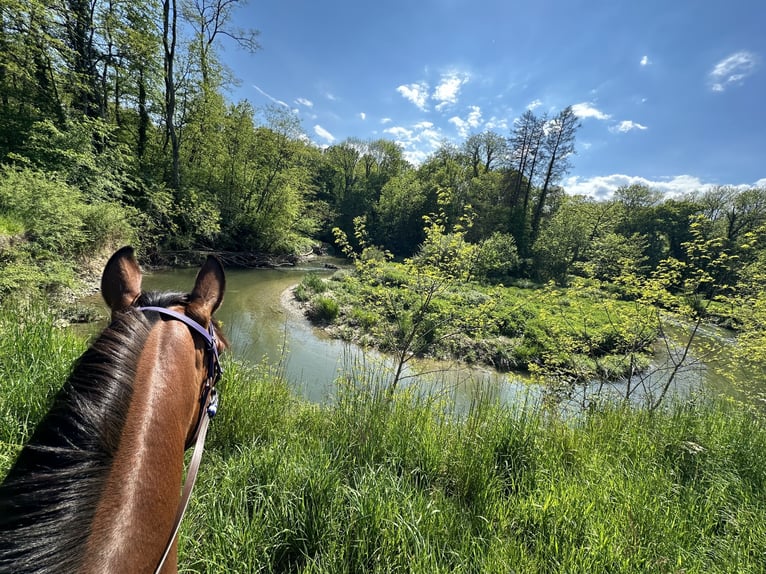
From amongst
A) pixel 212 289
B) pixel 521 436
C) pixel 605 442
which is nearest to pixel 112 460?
pixel 212 289

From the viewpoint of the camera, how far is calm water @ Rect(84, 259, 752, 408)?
21.1ft

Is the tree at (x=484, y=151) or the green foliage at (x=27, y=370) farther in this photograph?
the tree at (x=484, y=151)

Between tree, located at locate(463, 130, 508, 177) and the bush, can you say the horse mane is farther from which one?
tree, located at locate(463, 130, 508, 177)

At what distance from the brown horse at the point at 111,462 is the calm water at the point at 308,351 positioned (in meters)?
3.86

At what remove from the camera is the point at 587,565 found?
1.71m

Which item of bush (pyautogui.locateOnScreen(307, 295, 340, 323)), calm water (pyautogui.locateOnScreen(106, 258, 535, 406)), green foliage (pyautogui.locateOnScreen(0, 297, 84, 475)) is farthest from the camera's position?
bush (pyautogui.locateOnScreen(307, 295, 340, 323))

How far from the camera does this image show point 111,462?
791mm

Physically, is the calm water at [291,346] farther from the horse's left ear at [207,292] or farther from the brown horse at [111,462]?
the brown horse at [111,462]

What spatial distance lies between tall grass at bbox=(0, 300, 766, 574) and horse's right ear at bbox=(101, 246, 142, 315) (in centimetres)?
143

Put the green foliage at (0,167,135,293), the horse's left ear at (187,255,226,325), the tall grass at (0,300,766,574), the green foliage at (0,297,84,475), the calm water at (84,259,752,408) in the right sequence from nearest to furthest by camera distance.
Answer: the horse's left ear at (187,255,226,325) < the tall grass at (0,300,766,574) < the green foliage at (0,297,84,475) < the green foliage at (0,167,135,293) < the calm water at (84,259,752,408)

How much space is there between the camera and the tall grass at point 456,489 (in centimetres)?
179

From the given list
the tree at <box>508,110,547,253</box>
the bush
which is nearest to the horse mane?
the bush

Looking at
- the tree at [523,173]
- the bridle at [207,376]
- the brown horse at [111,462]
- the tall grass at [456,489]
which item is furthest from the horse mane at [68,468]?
the tree at [523,173]

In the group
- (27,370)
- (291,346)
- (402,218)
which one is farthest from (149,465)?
(402,218)
